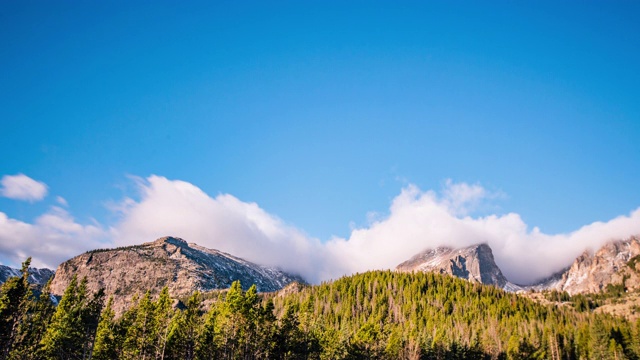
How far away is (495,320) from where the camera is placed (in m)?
154

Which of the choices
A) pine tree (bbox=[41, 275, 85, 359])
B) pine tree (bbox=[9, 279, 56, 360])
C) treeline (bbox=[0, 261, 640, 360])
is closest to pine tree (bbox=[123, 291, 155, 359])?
treeline (bbox=[0, 261, 640, 360])

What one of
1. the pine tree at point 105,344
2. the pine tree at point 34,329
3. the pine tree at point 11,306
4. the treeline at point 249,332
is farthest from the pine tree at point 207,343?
the pine tree at point 11,306

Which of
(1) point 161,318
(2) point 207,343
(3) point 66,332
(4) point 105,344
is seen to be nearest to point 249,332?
(2) point 207,343

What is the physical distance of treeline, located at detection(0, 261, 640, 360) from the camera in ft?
178

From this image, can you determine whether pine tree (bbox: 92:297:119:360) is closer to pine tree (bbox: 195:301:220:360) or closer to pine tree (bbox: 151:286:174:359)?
pine tree (bbox: 151:286:174:359)

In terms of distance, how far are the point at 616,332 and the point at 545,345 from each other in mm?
34092

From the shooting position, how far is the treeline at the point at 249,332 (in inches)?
2132

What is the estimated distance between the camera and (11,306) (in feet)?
162

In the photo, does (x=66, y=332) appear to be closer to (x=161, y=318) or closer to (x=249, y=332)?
(x=161, y=318)

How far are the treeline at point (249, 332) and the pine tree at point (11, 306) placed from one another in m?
0.12

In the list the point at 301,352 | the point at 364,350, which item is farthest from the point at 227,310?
the point at 364,350

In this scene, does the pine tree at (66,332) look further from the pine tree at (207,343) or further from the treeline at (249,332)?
the pine tree at (207,343)

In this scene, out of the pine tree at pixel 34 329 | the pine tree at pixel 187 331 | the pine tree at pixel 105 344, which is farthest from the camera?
the pine tree at pixel 105 344

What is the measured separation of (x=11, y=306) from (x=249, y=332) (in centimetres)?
3013
